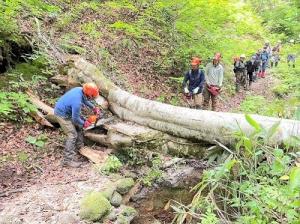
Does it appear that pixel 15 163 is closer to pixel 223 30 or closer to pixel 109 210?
pixel 109 210

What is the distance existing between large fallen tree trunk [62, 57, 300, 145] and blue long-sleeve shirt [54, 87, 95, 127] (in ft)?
2.88

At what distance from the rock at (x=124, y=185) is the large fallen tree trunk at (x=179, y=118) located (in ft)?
3.57

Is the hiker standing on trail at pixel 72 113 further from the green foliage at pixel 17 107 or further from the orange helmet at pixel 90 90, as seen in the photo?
the green foliage at pixel 17 107

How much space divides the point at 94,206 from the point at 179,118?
208 centimetres

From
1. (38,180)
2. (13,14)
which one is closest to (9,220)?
(38,180)

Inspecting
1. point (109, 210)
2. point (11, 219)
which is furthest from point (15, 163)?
point (109, 210)

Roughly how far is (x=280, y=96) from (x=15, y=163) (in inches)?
518

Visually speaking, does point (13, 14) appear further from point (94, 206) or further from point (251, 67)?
point (251, 67)

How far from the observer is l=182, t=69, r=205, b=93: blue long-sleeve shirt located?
1005 cm

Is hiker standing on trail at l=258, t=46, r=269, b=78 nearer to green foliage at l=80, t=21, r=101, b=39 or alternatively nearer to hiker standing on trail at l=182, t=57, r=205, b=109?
green foliage at l=80, t=21, r=101, b=39

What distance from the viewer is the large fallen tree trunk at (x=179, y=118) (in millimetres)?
5859

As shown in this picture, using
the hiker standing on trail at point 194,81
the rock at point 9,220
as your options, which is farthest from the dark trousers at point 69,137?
the hiker standing on trail at point 194,81

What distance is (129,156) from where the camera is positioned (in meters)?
7.62

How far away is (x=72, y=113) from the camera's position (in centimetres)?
730
